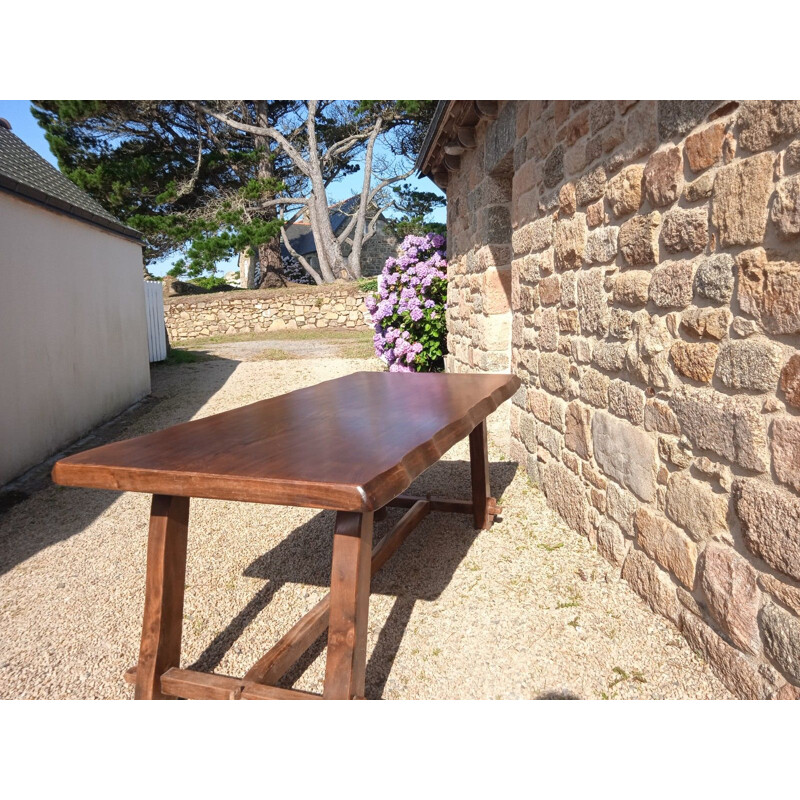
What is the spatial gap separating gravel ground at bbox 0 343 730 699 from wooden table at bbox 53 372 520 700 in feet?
1.10

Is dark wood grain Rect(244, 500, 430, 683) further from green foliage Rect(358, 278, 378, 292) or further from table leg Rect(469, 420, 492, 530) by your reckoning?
green foliage Rect(358, 278, 378, 292)

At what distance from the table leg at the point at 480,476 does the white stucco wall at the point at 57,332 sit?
356 centimetres

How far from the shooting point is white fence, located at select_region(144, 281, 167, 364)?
10562 millimetres

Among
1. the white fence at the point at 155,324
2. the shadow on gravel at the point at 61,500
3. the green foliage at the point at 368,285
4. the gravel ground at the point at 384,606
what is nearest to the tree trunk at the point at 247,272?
the green foliage at the point at 368,285

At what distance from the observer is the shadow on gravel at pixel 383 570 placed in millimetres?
2124

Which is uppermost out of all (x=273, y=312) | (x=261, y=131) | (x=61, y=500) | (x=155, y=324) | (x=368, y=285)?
(x=261, y=131)

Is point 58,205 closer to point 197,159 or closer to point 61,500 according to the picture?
point 61,500

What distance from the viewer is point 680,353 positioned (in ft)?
6.72

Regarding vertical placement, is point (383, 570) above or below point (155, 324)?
below

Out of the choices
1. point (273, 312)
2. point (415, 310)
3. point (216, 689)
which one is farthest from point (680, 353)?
point (273, 312)

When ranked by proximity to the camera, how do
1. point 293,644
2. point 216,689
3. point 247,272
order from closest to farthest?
point 216,689, point 293,644, point 247,272

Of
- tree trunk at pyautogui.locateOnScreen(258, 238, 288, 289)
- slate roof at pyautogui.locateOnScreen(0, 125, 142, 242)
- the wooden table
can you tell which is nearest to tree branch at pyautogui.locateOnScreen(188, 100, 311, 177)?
tree trunk at pyautogui.locateOnScreen(258, 238, 288, 289)

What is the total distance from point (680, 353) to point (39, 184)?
6.15 meters
